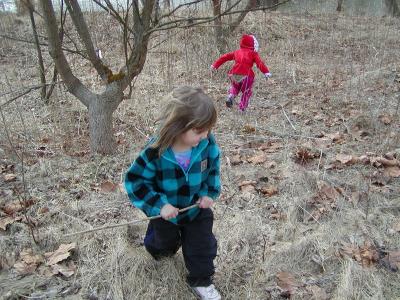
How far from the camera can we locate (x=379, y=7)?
19203 mm

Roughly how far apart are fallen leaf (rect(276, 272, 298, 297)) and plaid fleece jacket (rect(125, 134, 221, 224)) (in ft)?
2.60

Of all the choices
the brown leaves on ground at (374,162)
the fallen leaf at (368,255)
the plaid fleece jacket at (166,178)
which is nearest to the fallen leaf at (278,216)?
the fallen leaf at (368,255)

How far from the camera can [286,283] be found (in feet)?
7.83

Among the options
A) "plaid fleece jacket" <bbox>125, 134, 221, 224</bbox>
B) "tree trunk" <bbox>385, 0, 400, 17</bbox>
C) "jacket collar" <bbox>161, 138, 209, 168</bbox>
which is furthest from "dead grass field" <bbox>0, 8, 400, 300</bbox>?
"tree trunk" <bbox>385, 0, 400, 17</bbox>

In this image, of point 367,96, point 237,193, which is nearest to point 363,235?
point 237,193

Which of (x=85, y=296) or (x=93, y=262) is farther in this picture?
(x=93, y=262)

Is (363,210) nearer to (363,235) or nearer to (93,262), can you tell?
(363,235)

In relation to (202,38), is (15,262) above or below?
below

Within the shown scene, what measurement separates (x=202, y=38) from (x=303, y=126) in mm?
3965

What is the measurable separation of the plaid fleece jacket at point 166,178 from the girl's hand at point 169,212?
4 centimetres

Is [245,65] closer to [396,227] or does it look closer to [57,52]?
[57,52]

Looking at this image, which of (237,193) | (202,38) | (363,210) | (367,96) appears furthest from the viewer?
(202,38)

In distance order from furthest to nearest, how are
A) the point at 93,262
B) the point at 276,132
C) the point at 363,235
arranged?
the point at 276,132
the point at 363,235
the point at 93,262

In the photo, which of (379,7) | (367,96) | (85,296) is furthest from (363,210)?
(379,7)
